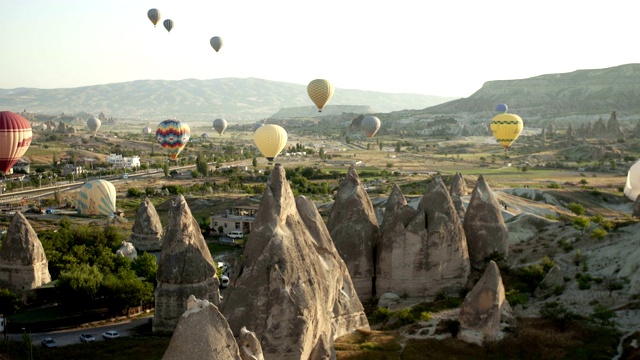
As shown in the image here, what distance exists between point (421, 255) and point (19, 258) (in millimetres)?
19486

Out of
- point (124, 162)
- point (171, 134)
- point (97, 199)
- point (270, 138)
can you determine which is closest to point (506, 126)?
point (270, 138)

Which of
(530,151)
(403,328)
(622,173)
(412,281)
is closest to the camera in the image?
(403,328)

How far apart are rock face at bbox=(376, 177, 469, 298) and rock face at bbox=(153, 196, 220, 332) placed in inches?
300

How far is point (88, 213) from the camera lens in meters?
58.1

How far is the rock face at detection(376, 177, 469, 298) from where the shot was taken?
27.3m

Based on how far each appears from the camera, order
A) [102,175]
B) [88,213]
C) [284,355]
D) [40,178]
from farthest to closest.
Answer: [102,175] → [40,178] → [88,213] → [284,355]

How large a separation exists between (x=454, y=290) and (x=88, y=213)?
40564 mm

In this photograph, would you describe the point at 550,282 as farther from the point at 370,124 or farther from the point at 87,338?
the point at 370,124

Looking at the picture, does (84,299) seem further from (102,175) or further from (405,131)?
(405,131)

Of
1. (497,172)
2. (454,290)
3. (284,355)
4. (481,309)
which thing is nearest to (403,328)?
(481,309)

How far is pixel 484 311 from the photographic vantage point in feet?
73.0

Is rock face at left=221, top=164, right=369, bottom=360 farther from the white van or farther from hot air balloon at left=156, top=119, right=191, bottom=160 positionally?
hot air balloon at left=156, top=119, right=191, bottom=160

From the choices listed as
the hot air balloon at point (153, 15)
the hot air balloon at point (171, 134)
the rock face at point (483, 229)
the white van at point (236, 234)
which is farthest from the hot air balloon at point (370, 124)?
the rock face at point (483, 229)

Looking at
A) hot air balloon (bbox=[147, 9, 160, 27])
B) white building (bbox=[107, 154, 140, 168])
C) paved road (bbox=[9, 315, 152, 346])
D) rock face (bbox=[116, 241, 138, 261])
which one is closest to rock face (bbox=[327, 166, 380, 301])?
paved road (bbox=[9, 315, 152, 346])
